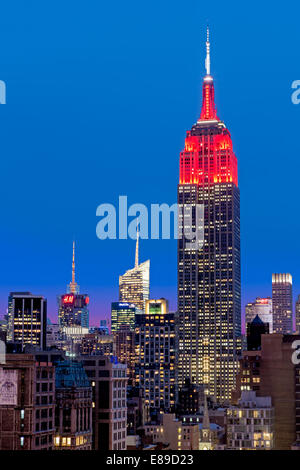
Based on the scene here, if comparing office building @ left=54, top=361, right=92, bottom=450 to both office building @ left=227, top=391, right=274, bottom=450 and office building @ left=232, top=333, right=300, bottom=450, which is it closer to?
office building @ left=227, top=391, right=274, bottom=450

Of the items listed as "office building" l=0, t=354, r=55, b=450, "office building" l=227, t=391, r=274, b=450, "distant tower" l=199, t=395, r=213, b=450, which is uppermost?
"office building" l=0, t=354, r=55, b=450

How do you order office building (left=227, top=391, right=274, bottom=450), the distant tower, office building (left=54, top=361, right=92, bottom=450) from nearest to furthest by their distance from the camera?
office building (left=54, top=361, right=92, bottom=450), office building (left=227, top=391, right=274, bottom=450), the distant tower

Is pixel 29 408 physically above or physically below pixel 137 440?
above

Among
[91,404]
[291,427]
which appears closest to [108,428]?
[91,404]

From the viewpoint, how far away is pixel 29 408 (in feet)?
372

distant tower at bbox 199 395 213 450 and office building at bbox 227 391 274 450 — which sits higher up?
office building at bbox 227 391 274 450

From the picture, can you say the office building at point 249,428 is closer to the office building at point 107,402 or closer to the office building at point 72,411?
the office building at point 107,402

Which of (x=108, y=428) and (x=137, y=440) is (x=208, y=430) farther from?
(x=108, y=428)

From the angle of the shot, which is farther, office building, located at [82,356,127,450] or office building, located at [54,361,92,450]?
office building, located at [82,356,127,450]

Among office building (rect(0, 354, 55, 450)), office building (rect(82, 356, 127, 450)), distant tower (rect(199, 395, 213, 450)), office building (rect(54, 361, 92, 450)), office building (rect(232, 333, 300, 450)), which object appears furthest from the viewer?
distant tower (rect(199, 395, 213, 450))

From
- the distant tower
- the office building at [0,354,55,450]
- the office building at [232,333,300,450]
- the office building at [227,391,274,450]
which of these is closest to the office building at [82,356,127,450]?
the office building at [227,391,274,450]

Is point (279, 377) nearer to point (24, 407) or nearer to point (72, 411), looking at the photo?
point (72, 411)

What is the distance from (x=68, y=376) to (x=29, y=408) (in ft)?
72.8

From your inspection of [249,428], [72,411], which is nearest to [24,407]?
[72,411]
